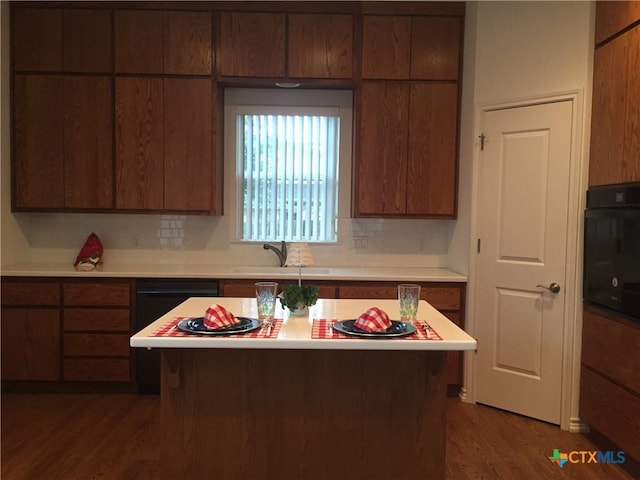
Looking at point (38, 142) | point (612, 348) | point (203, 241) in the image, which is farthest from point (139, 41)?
point (612, 348)

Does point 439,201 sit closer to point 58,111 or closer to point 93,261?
point 93,261

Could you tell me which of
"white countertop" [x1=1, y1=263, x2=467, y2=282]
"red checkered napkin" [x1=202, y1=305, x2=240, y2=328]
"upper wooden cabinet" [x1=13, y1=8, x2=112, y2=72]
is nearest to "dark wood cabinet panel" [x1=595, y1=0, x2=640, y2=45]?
"white countertop" [x1=1, y1=263, x2=467, y2=282]

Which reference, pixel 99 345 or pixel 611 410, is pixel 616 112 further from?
pixel 99 345

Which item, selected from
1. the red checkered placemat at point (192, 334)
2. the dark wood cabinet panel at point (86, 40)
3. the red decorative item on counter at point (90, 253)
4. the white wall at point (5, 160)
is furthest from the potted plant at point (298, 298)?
the white wall at point (5, 160)

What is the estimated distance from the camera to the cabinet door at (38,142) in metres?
3.46

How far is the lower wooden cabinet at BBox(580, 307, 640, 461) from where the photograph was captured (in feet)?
7.70

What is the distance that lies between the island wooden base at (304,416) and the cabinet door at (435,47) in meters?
2.37

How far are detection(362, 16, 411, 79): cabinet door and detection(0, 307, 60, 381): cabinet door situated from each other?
9.31 ft

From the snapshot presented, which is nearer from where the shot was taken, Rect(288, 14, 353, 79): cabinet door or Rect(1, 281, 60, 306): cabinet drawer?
Rect(1, 281, 60, 306): cabinet drawer

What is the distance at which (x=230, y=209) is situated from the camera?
393 centimetres

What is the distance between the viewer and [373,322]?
1.74 meters

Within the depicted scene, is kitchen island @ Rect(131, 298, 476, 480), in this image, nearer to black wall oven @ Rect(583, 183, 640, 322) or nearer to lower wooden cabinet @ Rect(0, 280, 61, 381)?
black wall oven @ Rect(583, 183, 640, 322)

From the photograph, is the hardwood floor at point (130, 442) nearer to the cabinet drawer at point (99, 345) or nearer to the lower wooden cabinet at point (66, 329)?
the lower wooden cabinet at point (66, 329)

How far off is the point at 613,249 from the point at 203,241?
2869 millimetres
